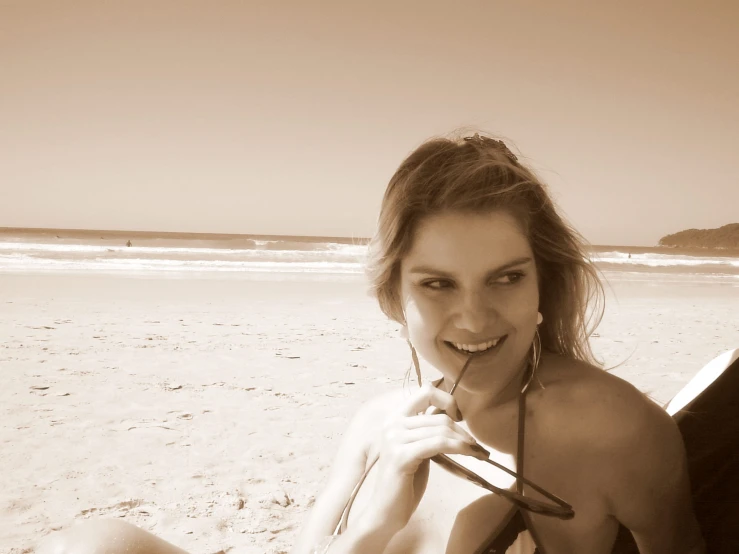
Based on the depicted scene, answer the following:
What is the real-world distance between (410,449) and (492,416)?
0.47 m

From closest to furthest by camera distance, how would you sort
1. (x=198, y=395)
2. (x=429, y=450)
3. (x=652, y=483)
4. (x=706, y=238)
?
1. (x=429, y=450)
2. (x=652, y=483)
3. (x=198, y=395)
4. (x=706, y=238)

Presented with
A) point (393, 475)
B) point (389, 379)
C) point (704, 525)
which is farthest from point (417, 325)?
point (389, 379)

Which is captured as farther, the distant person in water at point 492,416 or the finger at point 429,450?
the distant person in water at point 492,416

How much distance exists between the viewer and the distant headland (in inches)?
2346

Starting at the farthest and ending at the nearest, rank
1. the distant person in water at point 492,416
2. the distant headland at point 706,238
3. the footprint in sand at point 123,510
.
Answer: the distant headland at point 706,238 < the footprint in sand at point 123,510 < the distant person in water at point 492,416

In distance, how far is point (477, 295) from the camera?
1532 millimetres

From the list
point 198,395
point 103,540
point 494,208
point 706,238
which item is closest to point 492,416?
point 494,208

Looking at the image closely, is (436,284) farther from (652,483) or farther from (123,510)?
(123,510)

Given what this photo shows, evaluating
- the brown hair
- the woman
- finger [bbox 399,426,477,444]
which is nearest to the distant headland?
the brown hair

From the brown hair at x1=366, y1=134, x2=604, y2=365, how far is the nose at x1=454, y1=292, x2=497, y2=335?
271mm

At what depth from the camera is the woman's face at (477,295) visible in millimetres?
1535

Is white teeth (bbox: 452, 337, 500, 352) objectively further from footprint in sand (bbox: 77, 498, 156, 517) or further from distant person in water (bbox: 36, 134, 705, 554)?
footprint in sand (bbox: 77, 498, 156, 517)

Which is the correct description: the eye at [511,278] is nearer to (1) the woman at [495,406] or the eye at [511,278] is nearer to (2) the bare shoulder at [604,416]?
(1) the woman at [495,406]

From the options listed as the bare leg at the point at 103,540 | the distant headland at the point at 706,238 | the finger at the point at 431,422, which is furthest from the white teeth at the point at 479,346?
the distant headland at the point at 706,238
